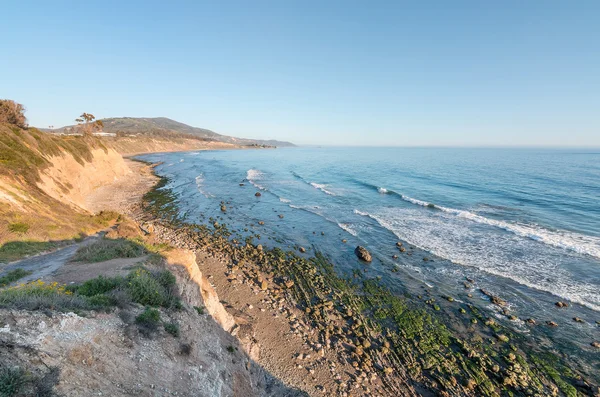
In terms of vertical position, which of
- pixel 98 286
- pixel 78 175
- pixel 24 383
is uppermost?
pixel 78 175

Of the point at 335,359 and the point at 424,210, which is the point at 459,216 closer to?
the point at 424,210

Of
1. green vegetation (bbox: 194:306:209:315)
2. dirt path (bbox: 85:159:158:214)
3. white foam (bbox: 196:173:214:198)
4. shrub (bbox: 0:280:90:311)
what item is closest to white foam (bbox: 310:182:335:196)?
white foam (bbox: 196:173:214:198)

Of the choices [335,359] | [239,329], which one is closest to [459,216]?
[335,359]

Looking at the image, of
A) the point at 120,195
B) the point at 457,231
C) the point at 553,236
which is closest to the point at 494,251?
the point at 457,231

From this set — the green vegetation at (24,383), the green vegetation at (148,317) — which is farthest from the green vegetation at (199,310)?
the green vegetation at (24,383)

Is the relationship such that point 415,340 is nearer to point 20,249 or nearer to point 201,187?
point 20,249

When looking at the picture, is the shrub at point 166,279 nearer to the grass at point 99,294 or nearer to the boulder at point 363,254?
the grass at point 99,294
